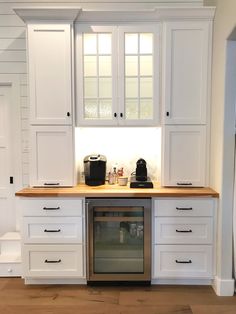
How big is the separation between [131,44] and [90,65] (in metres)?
0.46

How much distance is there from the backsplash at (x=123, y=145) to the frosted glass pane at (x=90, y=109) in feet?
1.10

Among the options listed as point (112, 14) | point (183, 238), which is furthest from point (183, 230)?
point (112, 14)

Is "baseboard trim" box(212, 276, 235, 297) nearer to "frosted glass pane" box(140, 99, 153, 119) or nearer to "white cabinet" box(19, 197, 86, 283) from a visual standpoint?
"white cabinet" box(19, 197, 86, 283)

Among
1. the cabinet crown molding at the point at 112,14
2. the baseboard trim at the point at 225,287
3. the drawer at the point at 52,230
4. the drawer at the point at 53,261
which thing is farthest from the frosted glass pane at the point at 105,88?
the baseboard trim at the point at 225,287

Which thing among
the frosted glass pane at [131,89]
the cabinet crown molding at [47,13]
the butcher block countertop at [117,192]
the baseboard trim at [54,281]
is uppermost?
the cabinet crown molding at [47,13]

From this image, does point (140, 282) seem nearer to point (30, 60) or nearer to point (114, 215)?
point (114, 215)

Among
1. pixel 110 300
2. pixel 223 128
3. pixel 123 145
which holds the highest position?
pixel 223 128

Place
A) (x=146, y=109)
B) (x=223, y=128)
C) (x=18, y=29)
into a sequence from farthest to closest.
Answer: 1. (x=18, y=29)
2. (x=146, y=109)
3. (x=223, y=128)

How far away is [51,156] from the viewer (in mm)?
3041

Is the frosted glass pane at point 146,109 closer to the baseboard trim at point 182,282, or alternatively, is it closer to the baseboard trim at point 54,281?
the baseboard trim at point 182,282

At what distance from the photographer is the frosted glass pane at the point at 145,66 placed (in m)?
3.02

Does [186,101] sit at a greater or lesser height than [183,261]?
greater

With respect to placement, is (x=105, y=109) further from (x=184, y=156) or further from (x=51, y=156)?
(x=184, y=156)

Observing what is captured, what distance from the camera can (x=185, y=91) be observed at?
9.75 feet
